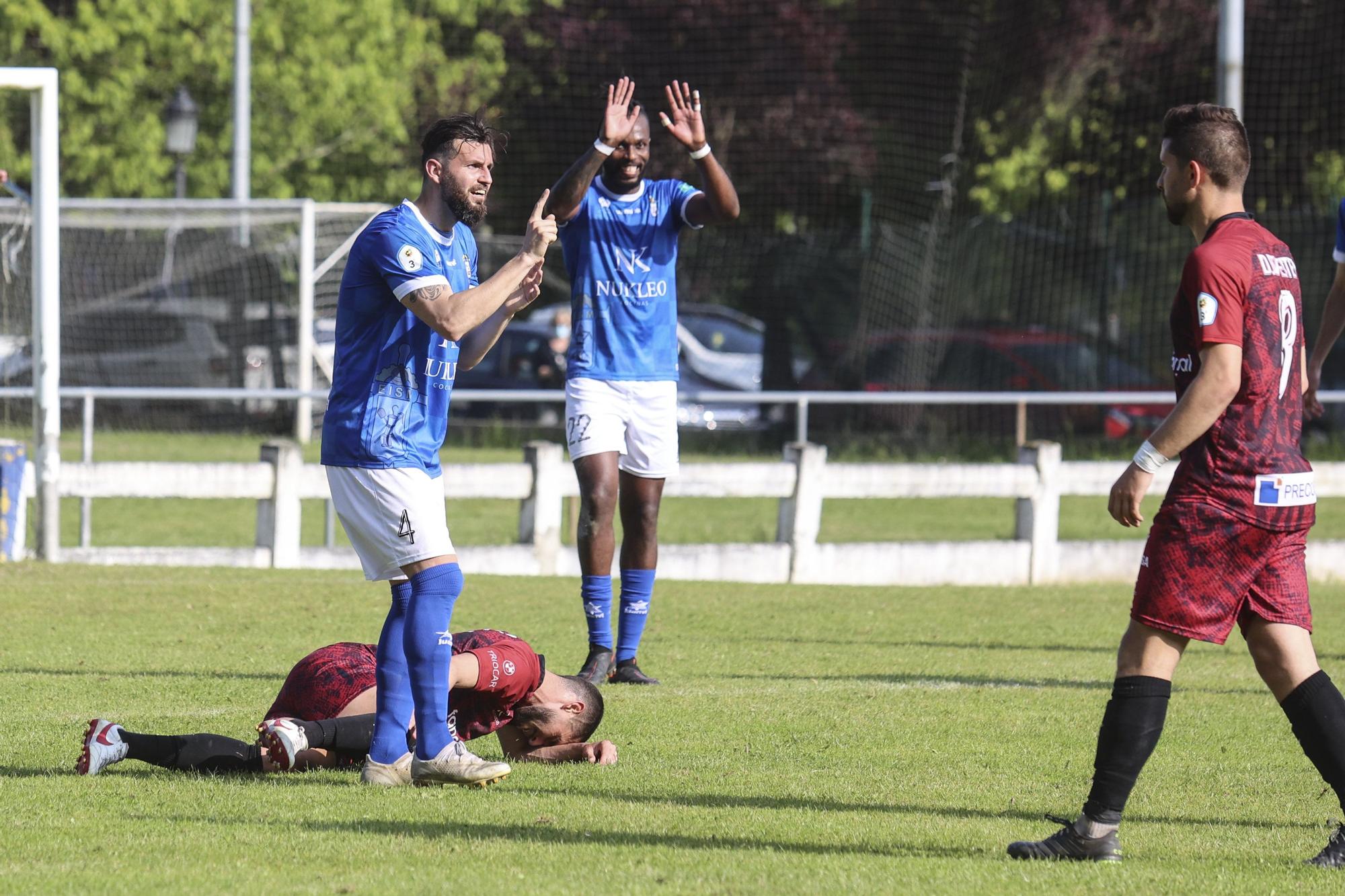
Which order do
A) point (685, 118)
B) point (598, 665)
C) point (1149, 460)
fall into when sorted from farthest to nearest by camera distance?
point (598, 665), point (685, 118), point (1149, 460)

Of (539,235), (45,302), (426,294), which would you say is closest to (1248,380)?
(539,235)

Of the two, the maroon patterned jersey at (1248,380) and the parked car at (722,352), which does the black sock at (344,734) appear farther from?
the parked car at (722,352)

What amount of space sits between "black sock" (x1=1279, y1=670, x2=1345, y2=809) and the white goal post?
875 centimetres

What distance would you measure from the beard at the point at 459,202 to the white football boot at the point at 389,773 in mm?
1676

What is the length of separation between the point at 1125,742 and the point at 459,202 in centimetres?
254

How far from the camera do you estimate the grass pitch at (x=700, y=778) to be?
4590 millimetres

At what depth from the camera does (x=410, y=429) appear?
554cm

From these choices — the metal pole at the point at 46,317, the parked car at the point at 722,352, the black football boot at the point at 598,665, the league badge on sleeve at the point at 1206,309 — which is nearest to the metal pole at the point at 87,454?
the metal pole at the point at 46,317

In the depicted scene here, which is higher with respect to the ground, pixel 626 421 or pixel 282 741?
pixel 626 421

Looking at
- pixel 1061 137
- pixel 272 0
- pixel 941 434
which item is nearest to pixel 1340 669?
pixel 941 434

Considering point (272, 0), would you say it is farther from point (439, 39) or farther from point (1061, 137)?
point (1061, 137)

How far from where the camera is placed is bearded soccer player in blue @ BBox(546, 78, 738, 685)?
7.90 m

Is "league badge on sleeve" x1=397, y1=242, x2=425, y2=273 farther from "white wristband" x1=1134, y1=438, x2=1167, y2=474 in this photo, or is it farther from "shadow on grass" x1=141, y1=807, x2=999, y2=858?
"white wristband" x1=1134, y1=438, x2=1167, y2=474

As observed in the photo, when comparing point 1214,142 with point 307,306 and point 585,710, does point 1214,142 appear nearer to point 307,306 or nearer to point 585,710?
point 585,710
